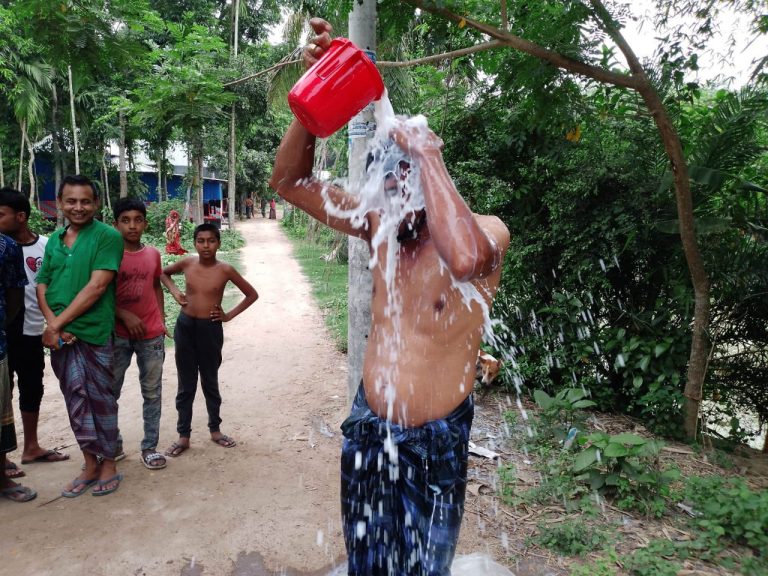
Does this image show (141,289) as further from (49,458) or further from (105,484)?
(49,458)

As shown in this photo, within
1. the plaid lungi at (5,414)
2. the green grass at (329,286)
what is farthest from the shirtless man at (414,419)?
the green grass at (329,286)

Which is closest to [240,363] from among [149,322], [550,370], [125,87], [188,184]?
[149,322]

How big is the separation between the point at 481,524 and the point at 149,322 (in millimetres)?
2371

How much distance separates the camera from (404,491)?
1744 millimetres

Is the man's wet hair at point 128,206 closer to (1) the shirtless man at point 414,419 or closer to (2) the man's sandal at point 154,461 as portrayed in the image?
(2) the man's sandal at point 154,461

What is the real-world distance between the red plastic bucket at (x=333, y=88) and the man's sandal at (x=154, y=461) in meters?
2.62

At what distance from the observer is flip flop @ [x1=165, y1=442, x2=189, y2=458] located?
360cm

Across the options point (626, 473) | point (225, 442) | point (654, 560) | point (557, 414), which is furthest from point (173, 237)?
point (654, 560)

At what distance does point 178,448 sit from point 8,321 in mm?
1311

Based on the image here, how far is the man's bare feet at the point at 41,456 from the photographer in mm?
3479

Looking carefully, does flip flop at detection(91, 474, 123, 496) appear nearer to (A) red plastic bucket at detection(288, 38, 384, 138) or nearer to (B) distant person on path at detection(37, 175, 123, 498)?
(B) distant person on path at detection(37, 175, 123, 498)

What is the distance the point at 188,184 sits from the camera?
19172mm

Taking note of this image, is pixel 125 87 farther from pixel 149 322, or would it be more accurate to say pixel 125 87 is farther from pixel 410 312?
pixel 410 312

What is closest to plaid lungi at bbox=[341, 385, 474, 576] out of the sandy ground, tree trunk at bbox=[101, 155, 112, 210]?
the sandy ground
